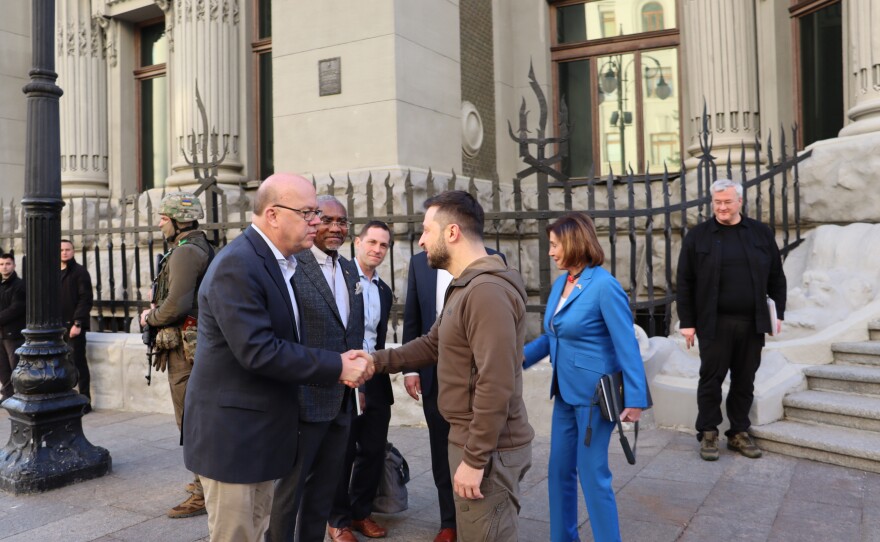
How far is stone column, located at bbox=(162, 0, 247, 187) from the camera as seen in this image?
11289mm

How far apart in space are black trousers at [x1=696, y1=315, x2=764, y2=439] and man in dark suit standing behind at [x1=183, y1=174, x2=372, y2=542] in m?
3.44

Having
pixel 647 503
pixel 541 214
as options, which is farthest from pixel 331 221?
pixel 541 214

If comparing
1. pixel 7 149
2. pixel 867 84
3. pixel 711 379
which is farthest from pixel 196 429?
pixel 7 149

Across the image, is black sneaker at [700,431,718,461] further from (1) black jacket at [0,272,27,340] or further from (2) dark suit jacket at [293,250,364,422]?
(1) black jacket at [0,272,27,340]

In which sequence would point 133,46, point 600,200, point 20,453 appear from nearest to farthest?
point 20,453 → point 600,200 → point 133,46

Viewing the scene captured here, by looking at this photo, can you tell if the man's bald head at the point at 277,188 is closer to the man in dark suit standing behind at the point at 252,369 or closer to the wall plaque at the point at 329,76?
the man in dark suit standing behind at the point at 252,369

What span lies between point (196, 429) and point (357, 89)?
6.71m

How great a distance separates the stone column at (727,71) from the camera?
31.3 ft

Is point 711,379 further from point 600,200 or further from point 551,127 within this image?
point 551,127

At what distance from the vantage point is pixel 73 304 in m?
8.16

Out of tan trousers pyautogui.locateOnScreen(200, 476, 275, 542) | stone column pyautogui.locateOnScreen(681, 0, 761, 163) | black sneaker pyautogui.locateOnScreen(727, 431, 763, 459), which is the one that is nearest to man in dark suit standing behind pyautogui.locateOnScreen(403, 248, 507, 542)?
tan trousers pyautogui.locateOnScreen(200, 476, 275, 542)

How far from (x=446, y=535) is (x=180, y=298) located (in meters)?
2.17

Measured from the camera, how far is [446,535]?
4.02 metres

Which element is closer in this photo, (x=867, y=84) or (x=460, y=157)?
(x=867, y=84)
